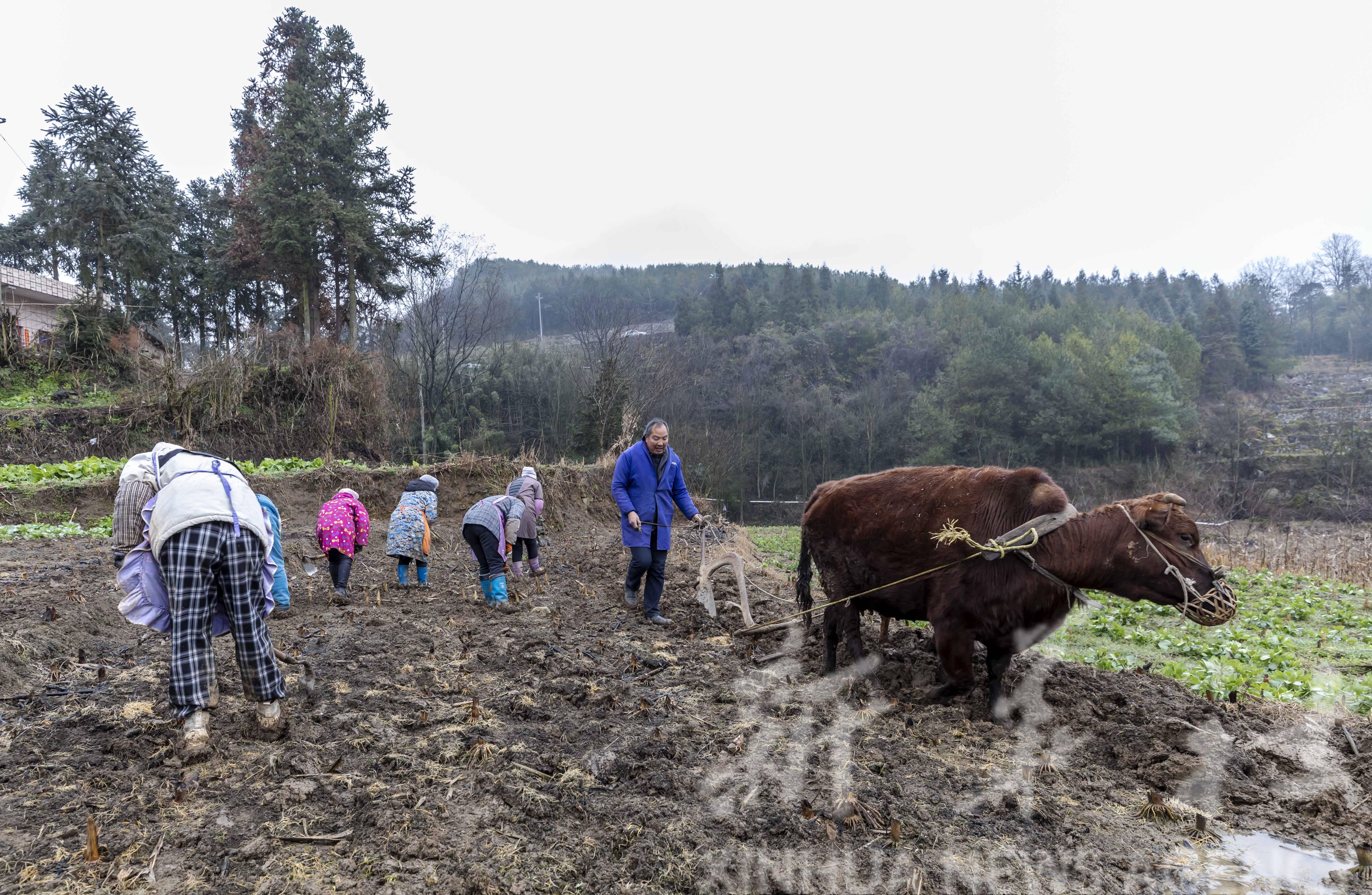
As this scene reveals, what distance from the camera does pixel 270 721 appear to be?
4082 mm

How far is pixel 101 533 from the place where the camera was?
37.6 feet

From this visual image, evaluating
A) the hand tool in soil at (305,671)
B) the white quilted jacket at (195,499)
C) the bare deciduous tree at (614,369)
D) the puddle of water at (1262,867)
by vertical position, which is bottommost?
the puddle of water at (1262,867)

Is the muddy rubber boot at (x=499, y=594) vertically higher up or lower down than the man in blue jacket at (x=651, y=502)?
lower down

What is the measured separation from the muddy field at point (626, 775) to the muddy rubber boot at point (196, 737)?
0.08 m

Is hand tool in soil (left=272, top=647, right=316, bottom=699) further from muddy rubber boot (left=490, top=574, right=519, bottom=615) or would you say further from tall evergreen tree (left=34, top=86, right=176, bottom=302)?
tall evergreen tree (left=34, top=86, right=176, bottom=302)

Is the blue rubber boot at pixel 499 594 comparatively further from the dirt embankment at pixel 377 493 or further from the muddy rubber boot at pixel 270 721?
the dirt embankment at pixel 377 493

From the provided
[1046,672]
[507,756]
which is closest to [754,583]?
[1046,672]

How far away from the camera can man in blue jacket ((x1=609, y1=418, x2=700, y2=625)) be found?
754 centimetres

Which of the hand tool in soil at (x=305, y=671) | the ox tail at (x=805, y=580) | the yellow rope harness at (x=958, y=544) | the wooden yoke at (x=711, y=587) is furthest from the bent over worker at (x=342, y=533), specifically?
the yellow rope harness at (x=958, y=544)

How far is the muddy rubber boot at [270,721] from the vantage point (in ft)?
13.3

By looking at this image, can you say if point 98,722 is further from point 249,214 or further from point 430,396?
point 430,396

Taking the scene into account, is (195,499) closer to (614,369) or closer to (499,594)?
(499,594)

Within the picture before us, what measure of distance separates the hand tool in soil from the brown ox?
3642mm

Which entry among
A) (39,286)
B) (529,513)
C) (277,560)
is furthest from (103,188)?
(277,560)
